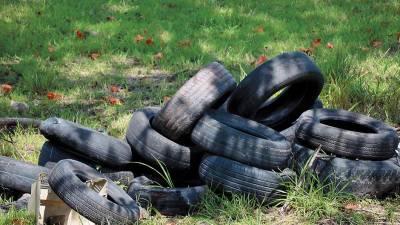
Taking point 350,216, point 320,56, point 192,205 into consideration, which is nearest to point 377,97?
point 320,56

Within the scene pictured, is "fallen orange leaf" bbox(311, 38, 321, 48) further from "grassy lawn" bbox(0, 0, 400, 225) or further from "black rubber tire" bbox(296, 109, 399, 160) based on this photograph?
"black rubber tire" bbox(296, 109, 399, 160)

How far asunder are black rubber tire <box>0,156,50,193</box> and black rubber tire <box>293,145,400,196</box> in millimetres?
2054

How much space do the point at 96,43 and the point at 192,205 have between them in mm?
4912

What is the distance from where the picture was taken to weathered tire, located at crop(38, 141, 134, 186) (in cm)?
564

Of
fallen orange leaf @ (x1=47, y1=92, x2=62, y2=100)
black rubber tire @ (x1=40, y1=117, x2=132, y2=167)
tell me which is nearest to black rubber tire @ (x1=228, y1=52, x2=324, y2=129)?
black rubber tire @ (x1=40, y1=117, x2=132, y2=167)

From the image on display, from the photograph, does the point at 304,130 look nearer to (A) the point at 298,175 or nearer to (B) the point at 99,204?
(A) the point at 298,175

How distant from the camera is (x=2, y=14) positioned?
10.3 meters

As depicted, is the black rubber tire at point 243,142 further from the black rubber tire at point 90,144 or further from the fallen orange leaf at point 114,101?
the fallen orange leaf at point 114,101

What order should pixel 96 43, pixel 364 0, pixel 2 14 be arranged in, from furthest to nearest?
pixel 364 0, pixel 2 14, pixel 96 43

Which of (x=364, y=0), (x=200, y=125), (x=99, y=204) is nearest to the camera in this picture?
(x=99, y=204)

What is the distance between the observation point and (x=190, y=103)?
215 inches

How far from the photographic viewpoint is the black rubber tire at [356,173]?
5.38 meters

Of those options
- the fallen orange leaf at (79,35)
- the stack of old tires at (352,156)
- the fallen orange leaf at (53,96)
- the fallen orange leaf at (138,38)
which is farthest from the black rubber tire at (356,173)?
the fallen orange leaf at (79,35)

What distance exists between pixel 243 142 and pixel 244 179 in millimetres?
304
